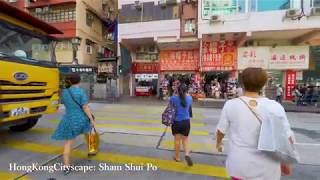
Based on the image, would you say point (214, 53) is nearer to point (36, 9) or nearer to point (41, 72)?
point (36, 9)

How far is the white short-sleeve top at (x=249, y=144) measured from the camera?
2260mm

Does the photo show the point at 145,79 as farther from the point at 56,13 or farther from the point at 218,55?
the point at 56,13

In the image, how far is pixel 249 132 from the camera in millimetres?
2287

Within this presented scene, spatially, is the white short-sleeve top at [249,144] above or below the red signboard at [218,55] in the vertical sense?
below

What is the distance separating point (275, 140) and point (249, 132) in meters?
0.21

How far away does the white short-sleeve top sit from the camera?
226 centimetres

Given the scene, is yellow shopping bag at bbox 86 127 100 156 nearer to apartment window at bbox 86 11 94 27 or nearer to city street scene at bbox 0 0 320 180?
city street scene at bbox 0 0 320 180

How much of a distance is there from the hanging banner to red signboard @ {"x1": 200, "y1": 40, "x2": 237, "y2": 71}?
0.53 m

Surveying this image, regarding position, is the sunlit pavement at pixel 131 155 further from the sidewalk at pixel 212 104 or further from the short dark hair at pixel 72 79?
the sidewalk at pixel 212 104

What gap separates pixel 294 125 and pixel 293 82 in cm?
1235

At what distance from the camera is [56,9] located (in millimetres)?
24391

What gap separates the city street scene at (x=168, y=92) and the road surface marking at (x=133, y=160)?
0.06 ft

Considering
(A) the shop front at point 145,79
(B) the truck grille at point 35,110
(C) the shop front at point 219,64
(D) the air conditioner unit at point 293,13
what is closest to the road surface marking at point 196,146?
(B) the truck grille at point 35,110

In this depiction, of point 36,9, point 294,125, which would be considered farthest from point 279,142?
point 36,9
